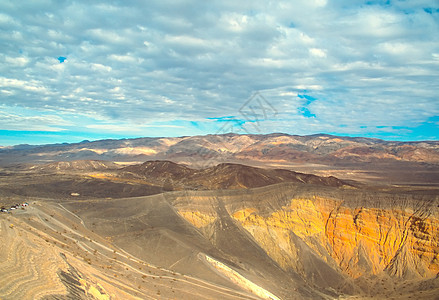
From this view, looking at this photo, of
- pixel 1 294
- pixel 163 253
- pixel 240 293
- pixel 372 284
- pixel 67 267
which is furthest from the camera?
pixel 372 284

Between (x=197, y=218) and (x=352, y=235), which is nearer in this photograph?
(x=352, y=235)

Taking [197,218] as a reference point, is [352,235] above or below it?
below

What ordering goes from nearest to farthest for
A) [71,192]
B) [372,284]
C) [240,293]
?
1. [240,293]
2. [372,284]
3. [71,192]

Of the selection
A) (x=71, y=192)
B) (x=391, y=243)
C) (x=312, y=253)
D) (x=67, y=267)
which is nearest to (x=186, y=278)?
(x=67, y=267)

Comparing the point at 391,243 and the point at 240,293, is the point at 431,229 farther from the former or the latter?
the point at 240,293

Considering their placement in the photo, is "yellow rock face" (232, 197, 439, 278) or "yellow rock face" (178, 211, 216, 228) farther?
"yellow rock face" (178, 211, 216, 228)

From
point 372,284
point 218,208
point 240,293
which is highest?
point 218,208

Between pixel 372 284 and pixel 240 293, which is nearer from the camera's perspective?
pixel 240 293

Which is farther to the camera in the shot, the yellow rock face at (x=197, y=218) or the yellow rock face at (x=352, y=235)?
the yellow rock face at (x=197, y=218)
